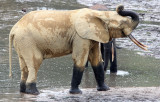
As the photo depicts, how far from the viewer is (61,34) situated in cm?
1008

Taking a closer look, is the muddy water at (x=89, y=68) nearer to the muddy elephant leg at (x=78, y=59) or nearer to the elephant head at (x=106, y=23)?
the muddy elephant leg at (x=78, y=59)

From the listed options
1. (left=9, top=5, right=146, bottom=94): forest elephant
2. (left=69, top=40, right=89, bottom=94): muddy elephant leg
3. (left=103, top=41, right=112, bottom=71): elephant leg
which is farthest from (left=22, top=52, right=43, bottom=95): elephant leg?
(left=103, top=41, right=112, bottom=71): elephant leg

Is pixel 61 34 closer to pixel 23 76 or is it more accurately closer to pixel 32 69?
pixel 32 69

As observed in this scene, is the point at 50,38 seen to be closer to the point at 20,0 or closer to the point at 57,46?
the point at 57,46

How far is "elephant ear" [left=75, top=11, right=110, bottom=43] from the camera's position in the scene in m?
10.0

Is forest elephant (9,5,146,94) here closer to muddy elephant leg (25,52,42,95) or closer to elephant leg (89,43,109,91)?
muddy elephant leg (25,52,42,95)

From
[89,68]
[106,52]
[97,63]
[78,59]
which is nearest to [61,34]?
[78,59]

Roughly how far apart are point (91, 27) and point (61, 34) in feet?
1.97

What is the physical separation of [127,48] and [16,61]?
4.60 metres

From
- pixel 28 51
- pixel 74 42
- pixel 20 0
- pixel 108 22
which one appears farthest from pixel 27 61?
pixel 20 0

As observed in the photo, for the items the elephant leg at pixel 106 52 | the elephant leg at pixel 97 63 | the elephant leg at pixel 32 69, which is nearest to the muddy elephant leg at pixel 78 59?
the elephant leg at pixel 97 63

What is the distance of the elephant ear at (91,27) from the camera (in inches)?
395

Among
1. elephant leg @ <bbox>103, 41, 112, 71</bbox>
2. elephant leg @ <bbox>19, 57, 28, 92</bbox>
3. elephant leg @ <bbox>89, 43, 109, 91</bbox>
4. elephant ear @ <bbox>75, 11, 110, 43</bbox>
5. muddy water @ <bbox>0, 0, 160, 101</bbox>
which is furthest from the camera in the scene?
elephant leg @ <bbox>103, 41, 112, 71</bbox>

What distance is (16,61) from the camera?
14031 mm
